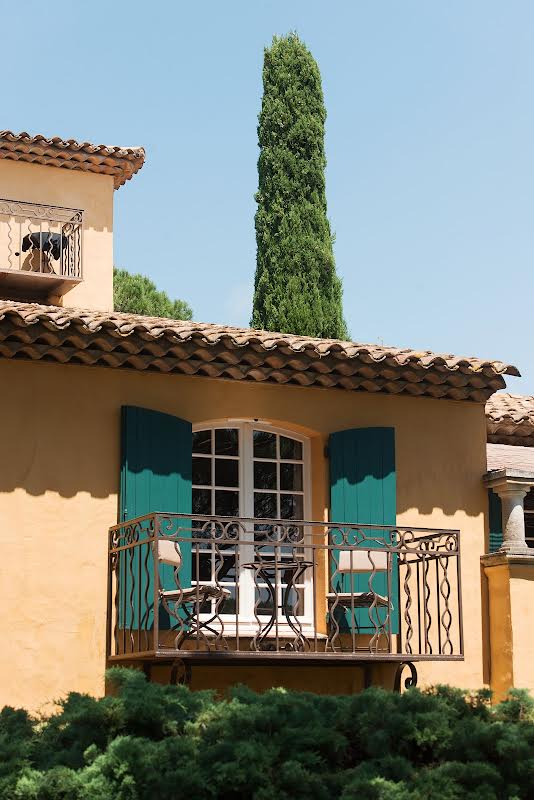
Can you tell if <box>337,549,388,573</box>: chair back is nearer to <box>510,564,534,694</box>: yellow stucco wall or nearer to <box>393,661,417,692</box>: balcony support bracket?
<box>393,661,417,692</box>: balcony support bracket

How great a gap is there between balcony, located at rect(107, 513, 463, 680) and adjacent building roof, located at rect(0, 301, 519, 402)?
1.53 meters

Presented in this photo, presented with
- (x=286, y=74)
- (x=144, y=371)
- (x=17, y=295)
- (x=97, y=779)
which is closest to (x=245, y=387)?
(x=144, y=371)

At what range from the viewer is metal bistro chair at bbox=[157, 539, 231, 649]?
12078 mm

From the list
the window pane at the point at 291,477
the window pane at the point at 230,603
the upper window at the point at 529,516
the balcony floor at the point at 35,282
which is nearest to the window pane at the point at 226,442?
the window pane at the point at 291,477

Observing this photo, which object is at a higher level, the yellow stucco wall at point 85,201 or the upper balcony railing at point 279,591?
the yellow stucco wall at point 85,201

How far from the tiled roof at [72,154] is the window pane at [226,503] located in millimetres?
9042

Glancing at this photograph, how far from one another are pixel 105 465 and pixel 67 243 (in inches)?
324

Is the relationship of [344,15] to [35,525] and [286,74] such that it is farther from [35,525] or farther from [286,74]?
[286,74]

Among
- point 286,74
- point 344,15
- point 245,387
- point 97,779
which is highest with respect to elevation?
point 286,74

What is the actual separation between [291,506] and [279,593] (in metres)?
0.99

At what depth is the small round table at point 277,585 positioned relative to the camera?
40.8 feet

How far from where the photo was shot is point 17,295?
20312 millimetres

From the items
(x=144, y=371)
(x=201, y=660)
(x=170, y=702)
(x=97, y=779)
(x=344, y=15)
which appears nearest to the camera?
(x=97, y=779)

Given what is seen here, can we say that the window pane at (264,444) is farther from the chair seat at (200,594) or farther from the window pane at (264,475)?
the chair seat at (200,594)
